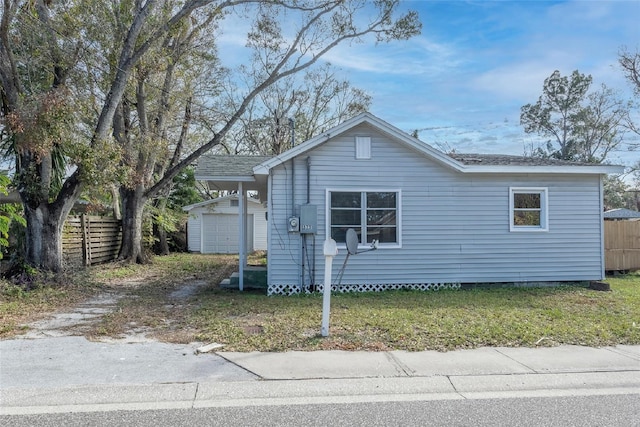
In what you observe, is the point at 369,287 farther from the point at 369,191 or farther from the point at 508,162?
the point at 508,162

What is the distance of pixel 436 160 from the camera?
10.9 meters

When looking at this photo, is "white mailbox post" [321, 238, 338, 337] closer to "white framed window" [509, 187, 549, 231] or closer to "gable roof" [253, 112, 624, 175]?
"gable roof" [253, 112, 624, 175]

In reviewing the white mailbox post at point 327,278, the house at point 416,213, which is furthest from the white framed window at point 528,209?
the white mailbox post at point 327,278

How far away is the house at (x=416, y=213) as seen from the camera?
10555 millimetres

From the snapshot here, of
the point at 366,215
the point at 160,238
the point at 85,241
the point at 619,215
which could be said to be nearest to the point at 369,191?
the point at 366,215

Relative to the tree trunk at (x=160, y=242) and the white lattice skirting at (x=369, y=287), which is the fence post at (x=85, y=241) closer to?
the tree trunk at (x=160, y=242)

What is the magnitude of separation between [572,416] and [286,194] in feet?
24.7

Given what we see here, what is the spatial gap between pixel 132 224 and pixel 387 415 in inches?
602

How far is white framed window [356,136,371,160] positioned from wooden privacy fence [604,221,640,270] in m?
9.54

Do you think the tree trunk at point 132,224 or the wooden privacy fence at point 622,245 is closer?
the wooden privacy fence at point 622,245

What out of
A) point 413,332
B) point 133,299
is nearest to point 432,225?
point 413,332

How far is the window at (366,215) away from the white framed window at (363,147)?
0.85 meters

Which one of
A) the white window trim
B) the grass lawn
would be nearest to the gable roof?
the white window trim

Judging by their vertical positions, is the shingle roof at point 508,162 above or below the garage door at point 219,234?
above
